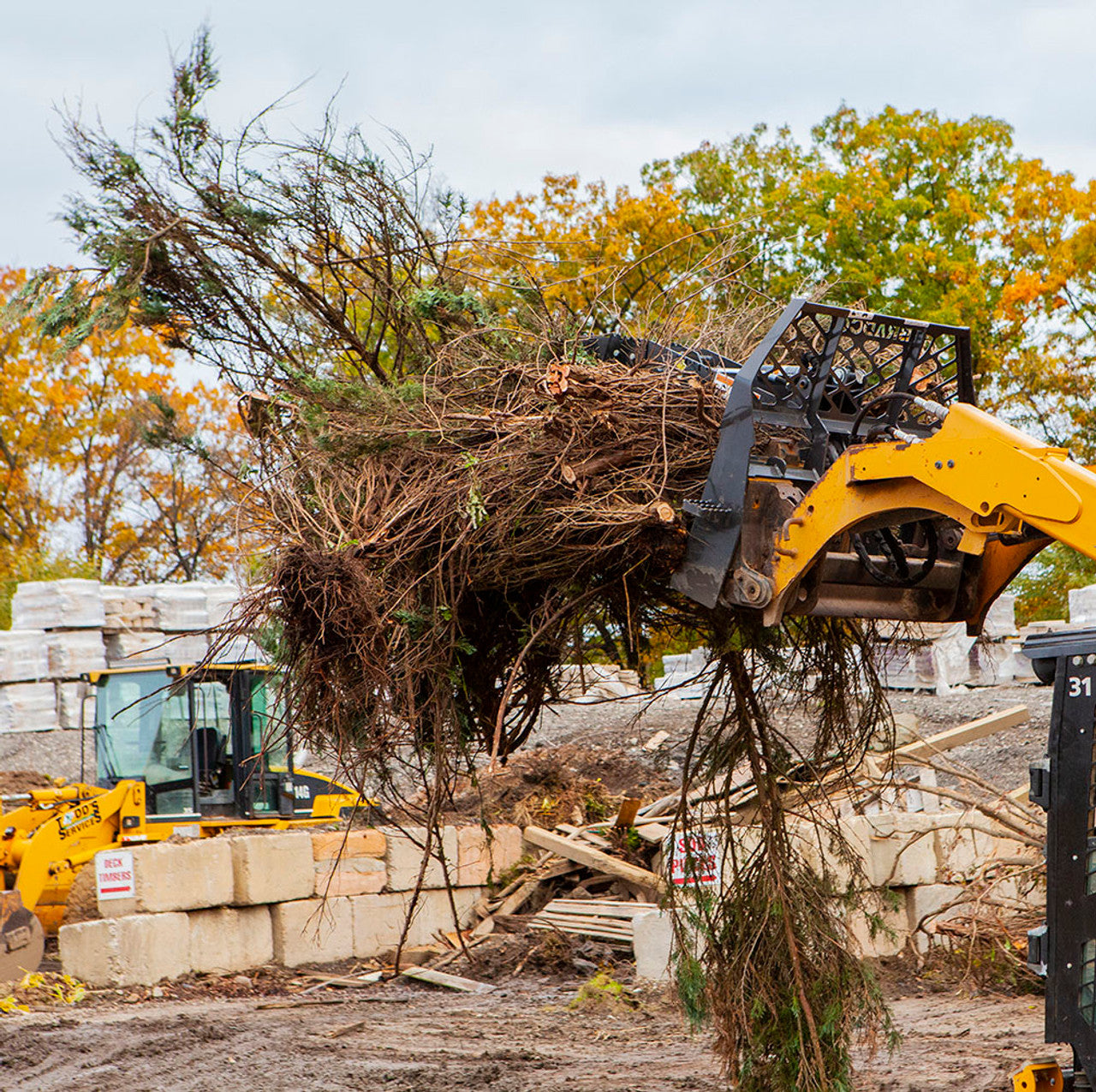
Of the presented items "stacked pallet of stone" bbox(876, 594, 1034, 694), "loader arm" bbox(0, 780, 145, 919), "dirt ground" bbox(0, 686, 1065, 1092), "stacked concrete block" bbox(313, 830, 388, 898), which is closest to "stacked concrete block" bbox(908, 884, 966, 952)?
"dirt ground" bbox(0, 686, 1065, 1092)

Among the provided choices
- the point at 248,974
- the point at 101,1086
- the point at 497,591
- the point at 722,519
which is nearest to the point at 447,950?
the point at 248,974

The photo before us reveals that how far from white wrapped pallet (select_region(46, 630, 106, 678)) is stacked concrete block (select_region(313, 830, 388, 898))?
9674 millimetres

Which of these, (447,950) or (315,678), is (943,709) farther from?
(315,678)

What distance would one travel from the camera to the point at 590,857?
13539 millimetres

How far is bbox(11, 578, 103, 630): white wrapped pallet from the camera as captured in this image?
21.8m

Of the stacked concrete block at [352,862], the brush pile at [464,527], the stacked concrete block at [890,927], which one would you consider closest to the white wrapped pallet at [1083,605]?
the stacked concrete block at [890,927]

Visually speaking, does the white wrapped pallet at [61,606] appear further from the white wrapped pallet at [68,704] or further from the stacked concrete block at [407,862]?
the stacked concrete block at [407,862]

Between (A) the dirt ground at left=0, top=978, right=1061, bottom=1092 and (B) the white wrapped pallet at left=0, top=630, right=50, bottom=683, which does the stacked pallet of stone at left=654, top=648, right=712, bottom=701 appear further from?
(B) the white wrapped pallet at left=0, top=630, right=50, bottom=683

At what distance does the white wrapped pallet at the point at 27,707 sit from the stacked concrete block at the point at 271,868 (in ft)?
32.7

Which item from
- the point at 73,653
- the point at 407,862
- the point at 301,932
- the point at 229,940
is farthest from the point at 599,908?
the point at 73,653

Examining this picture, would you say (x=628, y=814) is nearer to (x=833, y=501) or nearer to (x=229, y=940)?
(x=229, y=940)

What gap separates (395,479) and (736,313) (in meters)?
2.01

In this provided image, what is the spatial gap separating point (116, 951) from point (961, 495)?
9.24m

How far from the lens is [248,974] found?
40.6 feet
